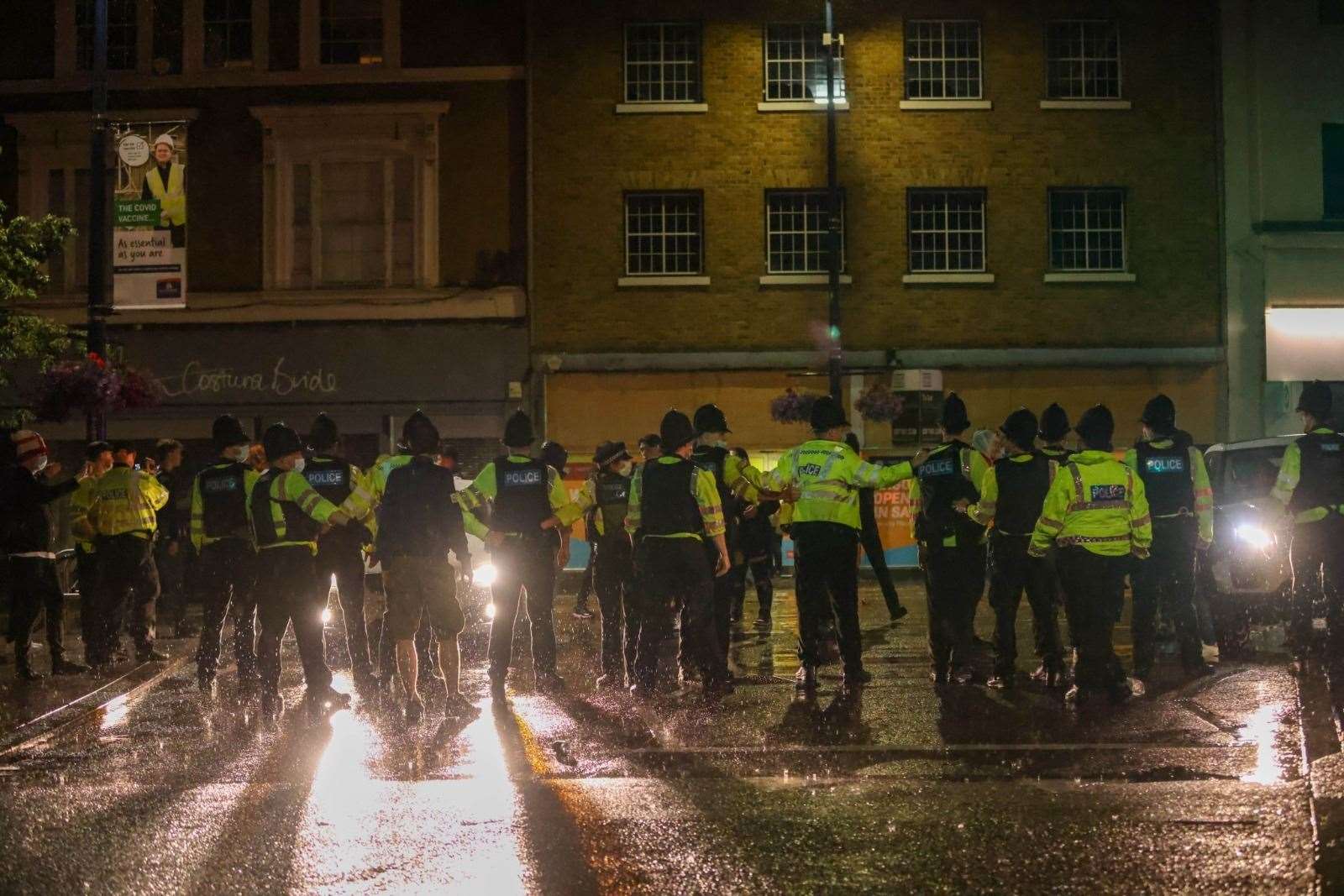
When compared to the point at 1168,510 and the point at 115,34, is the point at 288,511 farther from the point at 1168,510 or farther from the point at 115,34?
the point at 115,34

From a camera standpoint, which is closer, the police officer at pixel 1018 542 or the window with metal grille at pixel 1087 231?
the police officer at pixel 1018 542

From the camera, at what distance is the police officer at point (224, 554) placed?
11.2 metres

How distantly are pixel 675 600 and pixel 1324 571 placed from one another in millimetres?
4510

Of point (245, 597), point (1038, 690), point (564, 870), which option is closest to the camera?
point (564, 870)

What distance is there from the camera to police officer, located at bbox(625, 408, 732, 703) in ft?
34.9

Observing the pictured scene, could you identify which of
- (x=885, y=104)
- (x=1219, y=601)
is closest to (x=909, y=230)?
(x=885, y=104)

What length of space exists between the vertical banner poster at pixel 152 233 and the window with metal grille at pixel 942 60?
1346 centimetres

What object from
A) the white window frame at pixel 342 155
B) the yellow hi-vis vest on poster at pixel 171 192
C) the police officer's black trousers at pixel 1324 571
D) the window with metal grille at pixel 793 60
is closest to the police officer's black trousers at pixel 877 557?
the police officer's black trousers at pixel 1324 571

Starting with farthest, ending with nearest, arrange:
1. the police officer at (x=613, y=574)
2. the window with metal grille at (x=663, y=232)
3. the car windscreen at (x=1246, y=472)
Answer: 1. the window with metal grille at (x=663, y=232)
2. the car windscreen at (x=1246, y=472)
3. the police officer at (x=613, y=574)

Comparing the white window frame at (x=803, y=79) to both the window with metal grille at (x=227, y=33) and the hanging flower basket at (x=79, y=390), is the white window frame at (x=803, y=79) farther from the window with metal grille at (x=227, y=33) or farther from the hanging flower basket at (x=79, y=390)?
the hanging flower basket at (x=79, y=390)

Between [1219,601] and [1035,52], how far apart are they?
56.4 ft

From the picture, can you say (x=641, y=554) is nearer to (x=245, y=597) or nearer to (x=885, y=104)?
(x=245, y=597)

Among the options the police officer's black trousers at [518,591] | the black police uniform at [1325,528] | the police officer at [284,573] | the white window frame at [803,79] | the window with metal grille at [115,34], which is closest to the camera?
the police officer at [284,573]

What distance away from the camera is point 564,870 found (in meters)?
5.95
